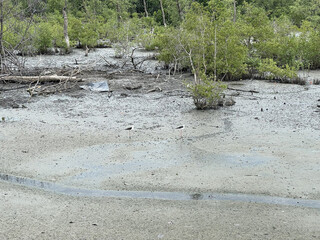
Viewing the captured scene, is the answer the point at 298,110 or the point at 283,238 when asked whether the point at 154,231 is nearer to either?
the point at 283,238

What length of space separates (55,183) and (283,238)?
11.1ft

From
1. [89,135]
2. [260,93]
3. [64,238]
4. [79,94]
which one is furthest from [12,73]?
[64,238]

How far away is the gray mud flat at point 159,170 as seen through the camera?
465cm

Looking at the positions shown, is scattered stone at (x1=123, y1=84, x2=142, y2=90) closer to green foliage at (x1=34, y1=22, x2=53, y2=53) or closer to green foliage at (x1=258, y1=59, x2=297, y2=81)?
green foliage at (x1=258, y1=59, x2=297, y2=81)

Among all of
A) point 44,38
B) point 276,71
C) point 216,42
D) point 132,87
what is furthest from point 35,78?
point 44,38

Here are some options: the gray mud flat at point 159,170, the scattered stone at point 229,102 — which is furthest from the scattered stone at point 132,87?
the scattered stone at point 229,102

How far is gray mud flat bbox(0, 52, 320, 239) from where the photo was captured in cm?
465

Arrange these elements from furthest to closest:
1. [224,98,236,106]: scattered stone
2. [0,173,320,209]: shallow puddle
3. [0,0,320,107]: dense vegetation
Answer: [0,0,320,107]: dense vegetation, [224,98,236,106]: scattered stone, [0,173,320,209]: shallow puddle

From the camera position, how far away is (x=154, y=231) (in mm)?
4484

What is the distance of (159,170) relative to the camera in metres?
6.48

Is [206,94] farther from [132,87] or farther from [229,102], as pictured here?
[132,87]

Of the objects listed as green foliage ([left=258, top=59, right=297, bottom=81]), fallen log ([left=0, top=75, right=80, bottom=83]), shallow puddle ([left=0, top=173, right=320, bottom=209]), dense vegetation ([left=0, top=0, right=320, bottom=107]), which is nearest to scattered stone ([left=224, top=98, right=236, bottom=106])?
dense vegetation ([left=0, top=0, right=320, bottom=107])

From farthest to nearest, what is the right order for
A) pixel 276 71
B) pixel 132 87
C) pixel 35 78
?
pixel 276 71 → pixel 35 78 → pixel 132 87

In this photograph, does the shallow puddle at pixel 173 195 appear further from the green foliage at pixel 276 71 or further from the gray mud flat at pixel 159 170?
the green foliage at pixel 276 71
